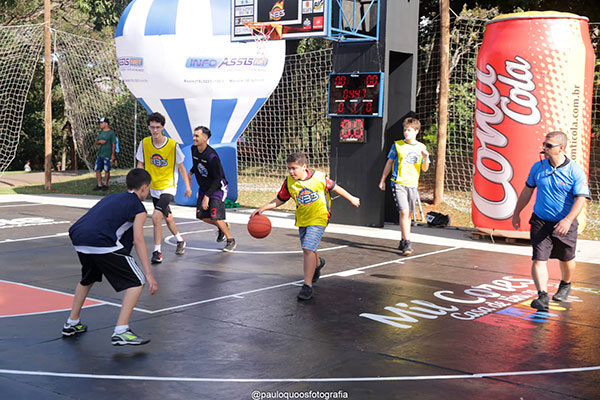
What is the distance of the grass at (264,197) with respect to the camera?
51.2ft

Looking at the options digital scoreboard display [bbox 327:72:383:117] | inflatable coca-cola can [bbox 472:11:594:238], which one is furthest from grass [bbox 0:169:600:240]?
digital scoreboard display [bbox 327:72:383:117]

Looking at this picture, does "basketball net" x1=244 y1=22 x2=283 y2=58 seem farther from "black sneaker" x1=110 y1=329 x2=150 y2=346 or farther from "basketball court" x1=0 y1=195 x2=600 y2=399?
"black sneaker" x1=110 y1=329 x2=150 y2=346

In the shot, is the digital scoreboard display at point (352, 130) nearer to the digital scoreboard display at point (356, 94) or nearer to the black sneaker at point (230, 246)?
the digital scoreboard display at point (356, 94)

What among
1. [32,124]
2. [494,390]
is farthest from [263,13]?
[32,124]

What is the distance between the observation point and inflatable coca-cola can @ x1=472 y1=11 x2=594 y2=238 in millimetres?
11500

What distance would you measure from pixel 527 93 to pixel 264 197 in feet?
31.2

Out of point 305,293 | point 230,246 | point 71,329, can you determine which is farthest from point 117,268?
point 230,246

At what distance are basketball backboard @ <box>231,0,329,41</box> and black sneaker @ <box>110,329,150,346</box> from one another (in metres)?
8.64

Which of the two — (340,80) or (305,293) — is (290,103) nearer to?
(340,80)

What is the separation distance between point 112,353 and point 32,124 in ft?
95.3

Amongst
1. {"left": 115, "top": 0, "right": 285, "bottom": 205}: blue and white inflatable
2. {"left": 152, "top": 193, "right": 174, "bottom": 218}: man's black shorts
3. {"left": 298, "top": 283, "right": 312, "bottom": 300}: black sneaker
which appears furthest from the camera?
{"left": 115, "top": 0, "right": 285, "bottom": 205}: blue and white inflatable

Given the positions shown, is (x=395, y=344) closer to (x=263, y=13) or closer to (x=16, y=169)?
(x=263, y=13)

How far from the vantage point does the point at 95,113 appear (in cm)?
2741

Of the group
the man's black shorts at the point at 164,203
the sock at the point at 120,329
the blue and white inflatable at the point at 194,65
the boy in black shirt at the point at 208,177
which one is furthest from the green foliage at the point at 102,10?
the sock at the point at 120,329
